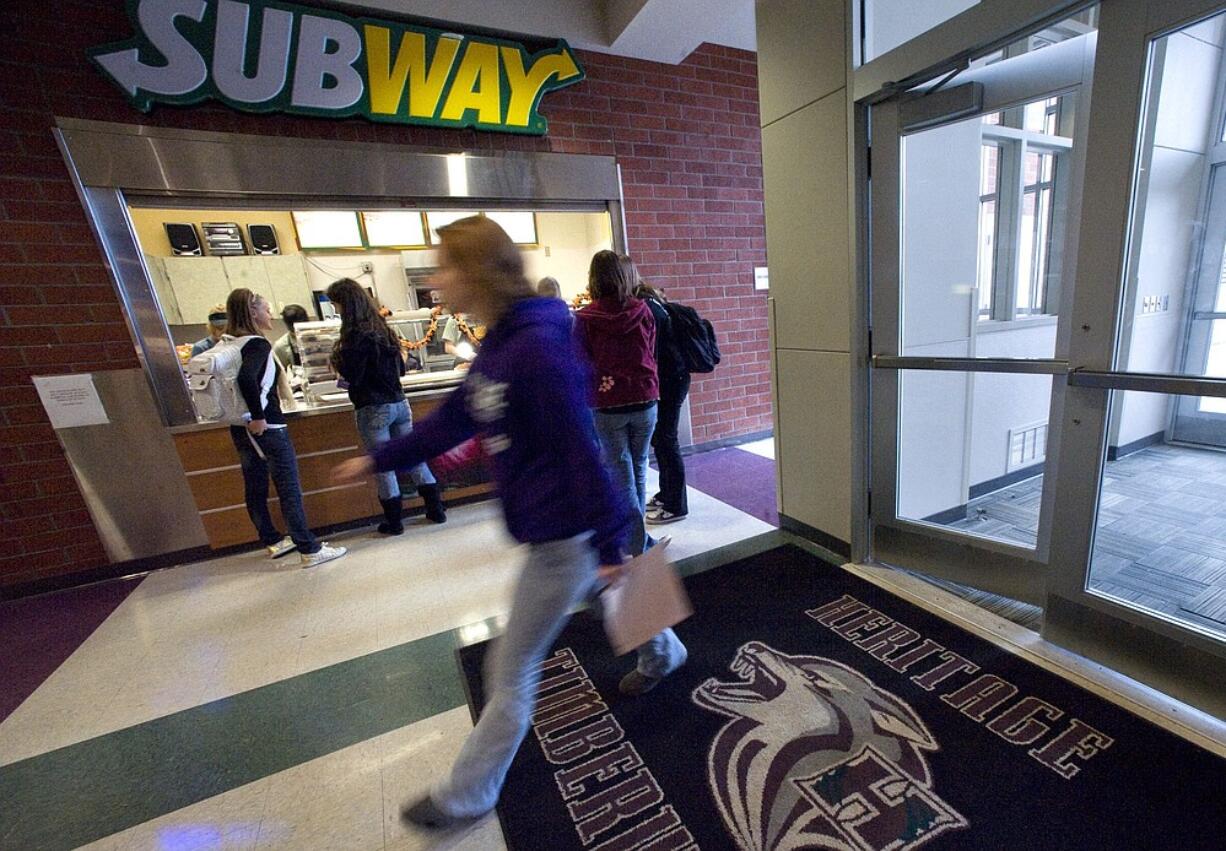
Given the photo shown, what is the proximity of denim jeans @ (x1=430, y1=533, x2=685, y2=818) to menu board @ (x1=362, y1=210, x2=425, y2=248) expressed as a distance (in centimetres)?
453

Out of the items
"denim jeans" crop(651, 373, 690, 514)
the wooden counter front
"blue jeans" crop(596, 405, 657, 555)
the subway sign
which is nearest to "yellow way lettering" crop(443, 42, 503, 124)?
the subway sign

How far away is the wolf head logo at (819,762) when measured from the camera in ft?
4.19

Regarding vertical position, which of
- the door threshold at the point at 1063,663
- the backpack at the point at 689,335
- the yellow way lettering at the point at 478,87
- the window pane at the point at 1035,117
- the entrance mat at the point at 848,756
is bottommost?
the door threshold at the point at 1063,663

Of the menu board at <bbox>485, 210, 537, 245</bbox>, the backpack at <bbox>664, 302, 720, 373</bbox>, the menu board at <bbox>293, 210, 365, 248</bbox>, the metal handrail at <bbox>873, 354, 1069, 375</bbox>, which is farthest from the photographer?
the menu board at <bbox>485, 210, 537, 245</bbox>

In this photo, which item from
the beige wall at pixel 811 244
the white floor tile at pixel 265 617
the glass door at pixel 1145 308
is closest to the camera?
the glass door at pixel 1145 308

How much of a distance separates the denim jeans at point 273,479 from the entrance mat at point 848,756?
175 centimetres

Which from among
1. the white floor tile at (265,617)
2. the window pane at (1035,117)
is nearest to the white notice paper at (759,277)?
the white floor tile at (265,617)

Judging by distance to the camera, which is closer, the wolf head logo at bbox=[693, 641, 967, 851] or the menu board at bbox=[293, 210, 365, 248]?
the wolf head logo at bbox=[693, 641, 967, 851]

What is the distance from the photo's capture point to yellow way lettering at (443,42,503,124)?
3.31 metres

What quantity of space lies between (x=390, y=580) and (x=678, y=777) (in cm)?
199

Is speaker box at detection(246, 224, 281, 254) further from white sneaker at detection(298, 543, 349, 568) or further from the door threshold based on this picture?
the door threshold

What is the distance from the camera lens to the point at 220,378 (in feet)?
9.14

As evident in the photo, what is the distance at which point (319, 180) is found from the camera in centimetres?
318

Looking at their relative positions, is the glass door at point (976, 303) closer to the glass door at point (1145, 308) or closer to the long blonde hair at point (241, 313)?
the glass door at point (1145, 308)
